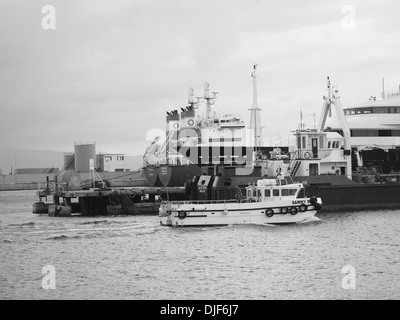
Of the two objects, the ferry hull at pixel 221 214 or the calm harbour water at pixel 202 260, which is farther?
the ferry hull at pixel 221 214

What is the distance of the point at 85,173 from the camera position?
147250 millimetres

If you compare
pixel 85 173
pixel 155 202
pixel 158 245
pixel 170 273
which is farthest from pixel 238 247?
pixel 85 173

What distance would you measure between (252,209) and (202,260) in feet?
40.7

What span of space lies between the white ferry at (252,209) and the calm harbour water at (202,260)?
705 millimetres

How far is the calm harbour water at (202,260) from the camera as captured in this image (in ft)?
113

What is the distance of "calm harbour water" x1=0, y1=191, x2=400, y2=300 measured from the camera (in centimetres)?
3453

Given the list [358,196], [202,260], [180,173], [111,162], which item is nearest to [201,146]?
[180,173]

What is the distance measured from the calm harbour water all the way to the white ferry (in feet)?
2.31

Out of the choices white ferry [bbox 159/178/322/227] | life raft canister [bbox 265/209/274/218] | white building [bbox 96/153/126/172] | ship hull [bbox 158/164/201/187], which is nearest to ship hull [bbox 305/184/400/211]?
white ferry [bbox 159/178/322/227]

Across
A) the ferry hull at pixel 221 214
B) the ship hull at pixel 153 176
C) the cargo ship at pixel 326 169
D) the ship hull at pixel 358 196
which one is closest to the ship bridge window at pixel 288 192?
the ferry hull at pixel 221 214

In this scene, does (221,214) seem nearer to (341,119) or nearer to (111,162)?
(341,119)

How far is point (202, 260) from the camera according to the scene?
41.5 meters

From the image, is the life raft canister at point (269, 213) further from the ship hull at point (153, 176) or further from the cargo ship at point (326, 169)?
the ship hull at point (153, 176)
